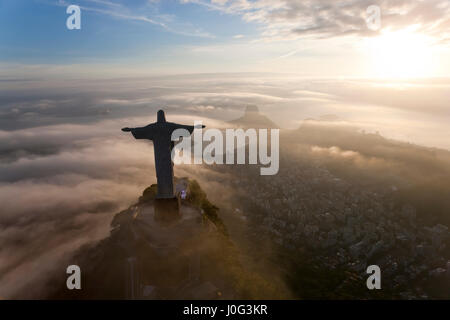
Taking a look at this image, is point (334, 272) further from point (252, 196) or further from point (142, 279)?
point (142, 279)

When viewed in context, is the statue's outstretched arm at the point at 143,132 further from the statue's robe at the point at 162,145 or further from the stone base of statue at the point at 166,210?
the stone base of statue at the point at 166,210

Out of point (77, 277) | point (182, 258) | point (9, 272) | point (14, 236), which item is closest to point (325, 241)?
point (182, 258)
